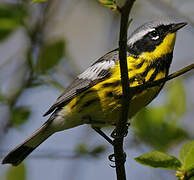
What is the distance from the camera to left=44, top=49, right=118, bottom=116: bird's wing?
352 cm

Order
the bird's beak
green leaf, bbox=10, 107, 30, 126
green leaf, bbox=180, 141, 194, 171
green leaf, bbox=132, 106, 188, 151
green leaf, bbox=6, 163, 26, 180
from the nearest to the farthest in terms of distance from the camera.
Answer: green leaf, bbox=180, 141, 194, 171 < green leaf, bbox=6, 163, 26, 180 < the bird's beak < green leaf, bbox=132, 106, 188, 151 < green leaf, bbox=10, 107, 30, 126

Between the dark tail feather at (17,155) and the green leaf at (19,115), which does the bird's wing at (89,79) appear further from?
the dark tail feather at (17,155)

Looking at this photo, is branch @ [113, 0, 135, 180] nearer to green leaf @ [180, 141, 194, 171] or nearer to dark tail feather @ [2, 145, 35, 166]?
green leaf @ [180, 141, 194, 171]

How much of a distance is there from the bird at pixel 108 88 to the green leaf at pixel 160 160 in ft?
4.06

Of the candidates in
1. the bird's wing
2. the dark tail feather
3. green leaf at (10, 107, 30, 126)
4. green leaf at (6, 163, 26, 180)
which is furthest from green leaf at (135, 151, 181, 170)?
green leaf at (10, 107, 30, 126)

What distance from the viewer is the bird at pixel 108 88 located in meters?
3.36

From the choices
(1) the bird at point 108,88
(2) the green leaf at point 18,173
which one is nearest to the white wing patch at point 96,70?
(1) the bird at point 108,88

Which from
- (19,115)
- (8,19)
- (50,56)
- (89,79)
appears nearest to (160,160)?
(89,79)

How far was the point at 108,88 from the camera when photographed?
3377mm

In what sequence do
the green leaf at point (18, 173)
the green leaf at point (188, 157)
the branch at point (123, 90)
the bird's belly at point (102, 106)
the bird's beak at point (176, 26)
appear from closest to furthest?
the branch at point (123, 90), the green leaf at point (188, 157), the green leaf at point (18, 173), the bird's belly at point (102, 106), the bird's beak at point (176, 26)

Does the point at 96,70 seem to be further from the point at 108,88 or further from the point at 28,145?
the point at 28,145

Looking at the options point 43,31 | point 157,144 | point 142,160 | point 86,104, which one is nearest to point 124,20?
point 142,160

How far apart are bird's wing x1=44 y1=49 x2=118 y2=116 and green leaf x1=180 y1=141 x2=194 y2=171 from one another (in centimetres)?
152

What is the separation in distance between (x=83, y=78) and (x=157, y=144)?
83 cm
